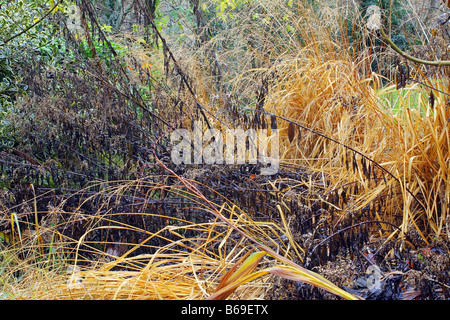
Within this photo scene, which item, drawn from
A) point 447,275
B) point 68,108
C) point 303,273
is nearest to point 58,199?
point 68,108

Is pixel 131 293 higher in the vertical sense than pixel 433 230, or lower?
lower

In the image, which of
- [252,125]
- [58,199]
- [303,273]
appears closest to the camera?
[303,273]

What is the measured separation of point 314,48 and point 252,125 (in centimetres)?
143

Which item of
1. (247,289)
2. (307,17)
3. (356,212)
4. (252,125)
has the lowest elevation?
(247,289)

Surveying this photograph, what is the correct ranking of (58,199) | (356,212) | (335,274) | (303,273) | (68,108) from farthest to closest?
(68,108) < (58,199) < (356,212) < (335,274) < (303,273)

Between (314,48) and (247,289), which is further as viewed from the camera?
(314,48)

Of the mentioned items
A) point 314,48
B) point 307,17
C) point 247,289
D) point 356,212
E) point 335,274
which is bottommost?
point 247,289

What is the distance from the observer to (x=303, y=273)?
1023 millimetres

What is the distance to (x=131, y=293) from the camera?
4.11 feet

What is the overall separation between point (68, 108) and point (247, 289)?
5.21ft

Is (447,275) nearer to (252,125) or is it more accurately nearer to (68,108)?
(252,125)

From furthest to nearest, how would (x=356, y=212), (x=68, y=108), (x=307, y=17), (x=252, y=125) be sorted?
(x=307, y=17)
(x=68, y=108)
(x=252, y=125)
(x=356, y=212)
